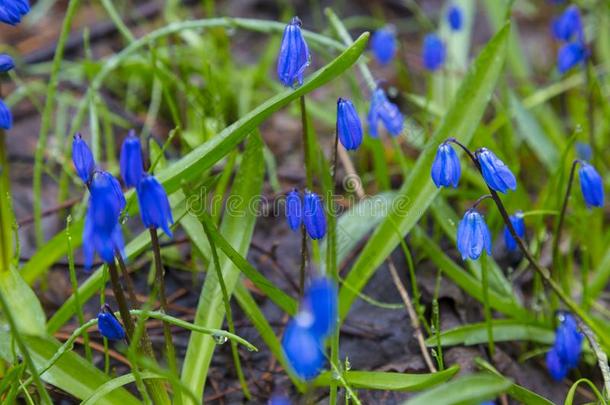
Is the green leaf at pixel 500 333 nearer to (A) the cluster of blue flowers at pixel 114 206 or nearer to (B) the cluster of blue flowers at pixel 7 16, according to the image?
(A) the cluster of blue flowers at pixel 114 206

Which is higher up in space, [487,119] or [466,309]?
[487,119]

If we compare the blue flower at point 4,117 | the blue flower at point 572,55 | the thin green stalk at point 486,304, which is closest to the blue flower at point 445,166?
the thin green stalk at point 486,304

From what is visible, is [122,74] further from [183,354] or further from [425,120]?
[183,354]

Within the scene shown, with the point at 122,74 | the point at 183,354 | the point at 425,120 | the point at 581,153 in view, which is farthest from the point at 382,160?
the point at 122,74

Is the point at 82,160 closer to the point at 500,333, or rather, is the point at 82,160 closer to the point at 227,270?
the point at 227,270

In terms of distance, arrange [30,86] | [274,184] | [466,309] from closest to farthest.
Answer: [466,309] → [274,184] → [30,86]

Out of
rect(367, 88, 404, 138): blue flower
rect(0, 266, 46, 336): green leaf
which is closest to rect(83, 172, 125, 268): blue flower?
rect(0, 266, 46, 336): green leaf

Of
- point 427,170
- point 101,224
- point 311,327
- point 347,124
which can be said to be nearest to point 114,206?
point 101,224
